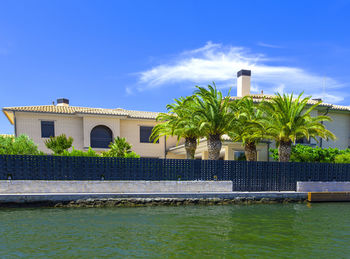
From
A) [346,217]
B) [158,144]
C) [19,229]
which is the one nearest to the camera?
[19,229]

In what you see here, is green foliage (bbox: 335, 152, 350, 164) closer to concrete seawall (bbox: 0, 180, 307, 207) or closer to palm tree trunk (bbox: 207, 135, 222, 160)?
concrete seawall (bbox: 0, 180, 307, 207)

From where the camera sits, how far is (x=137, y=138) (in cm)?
3108

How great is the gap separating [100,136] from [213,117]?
1450 cm

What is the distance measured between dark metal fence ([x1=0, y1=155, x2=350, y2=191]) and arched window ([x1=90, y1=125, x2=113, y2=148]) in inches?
511

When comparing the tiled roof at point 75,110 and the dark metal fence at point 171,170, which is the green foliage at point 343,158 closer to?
the dark metal fence at point 171,170

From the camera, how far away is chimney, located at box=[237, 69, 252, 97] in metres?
30.0

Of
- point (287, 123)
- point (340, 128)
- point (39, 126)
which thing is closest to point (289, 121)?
point (287, 123)

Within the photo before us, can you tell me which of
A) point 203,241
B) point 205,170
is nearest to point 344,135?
point 205,170

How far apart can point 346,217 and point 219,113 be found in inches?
382

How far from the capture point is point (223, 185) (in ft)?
58.6

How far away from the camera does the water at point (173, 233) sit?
8477 mm

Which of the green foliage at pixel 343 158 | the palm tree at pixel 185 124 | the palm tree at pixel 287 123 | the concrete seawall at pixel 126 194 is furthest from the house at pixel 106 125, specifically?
the concrete seawall at pixel 126 194

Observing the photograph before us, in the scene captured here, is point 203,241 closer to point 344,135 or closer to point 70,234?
point 70,234

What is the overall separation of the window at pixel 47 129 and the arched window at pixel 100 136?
12.4 feet
